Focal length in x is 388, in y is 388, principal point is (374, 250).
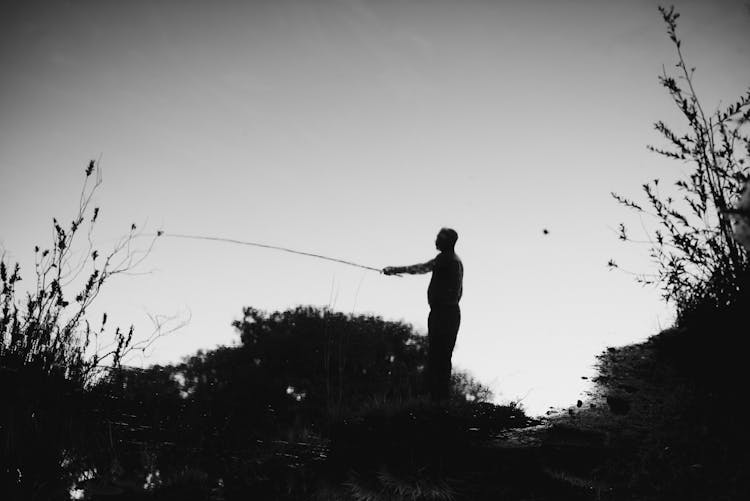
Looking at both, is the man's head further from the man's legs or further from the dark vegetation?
the dark vegetation

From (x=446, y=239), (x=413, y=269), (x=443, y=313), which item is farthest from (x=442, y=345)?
(x=446, y=239)

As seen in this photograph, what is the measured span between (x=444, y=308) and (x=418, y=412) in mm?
1784

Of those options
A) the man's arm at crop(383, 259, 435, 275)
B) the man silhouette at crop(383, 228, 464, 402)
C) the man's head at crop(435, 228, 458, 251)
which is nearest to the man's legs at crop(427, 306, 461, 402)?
the man silhouette at crop(383, 228, 464, 402)

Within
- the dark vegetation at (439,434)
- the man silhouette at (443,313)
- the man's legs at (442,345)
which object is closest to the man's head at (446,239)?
the man silhouette at (443,313)

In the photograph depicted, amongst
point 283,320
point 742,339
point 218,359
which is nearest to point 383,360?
point 283,320

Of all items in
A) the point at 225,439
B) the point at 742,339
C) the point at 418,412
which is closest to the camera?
the point at 742,339

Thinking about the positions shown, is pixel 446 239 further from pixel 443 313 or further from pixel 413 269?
pixel 443 313

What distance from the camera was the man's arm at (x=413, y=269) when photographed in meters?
6.27

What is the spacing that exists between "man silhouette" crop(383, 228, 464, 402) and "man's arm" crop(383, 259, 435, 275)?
0.80 feet

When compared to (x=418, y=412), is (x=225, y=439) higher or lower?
lower

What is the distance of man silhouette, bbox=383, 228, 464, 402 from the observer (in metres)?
5.50

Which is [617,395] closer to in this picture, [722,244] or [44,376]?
[722,244]

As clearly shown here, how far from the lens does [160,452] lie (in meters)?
3.83

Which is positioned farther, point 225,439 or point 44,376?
point 225,439
